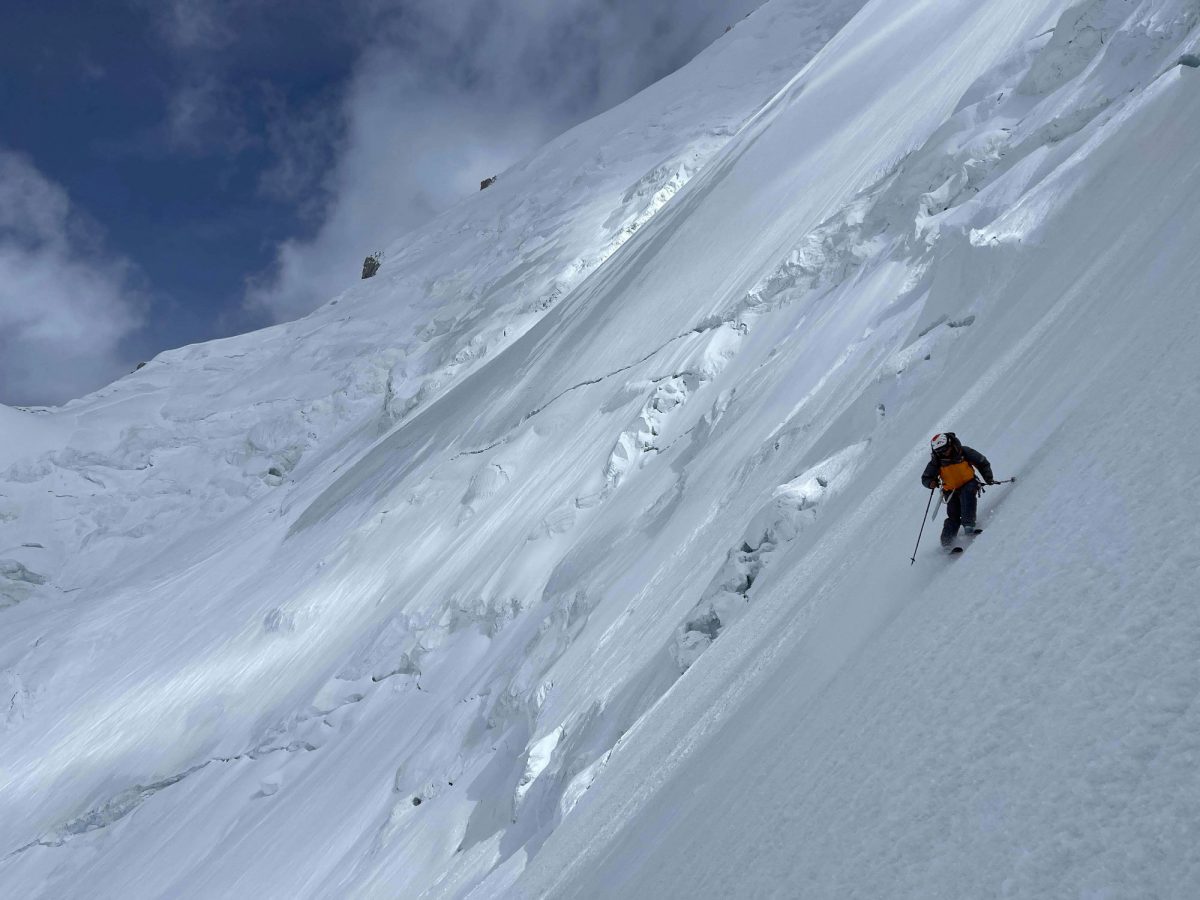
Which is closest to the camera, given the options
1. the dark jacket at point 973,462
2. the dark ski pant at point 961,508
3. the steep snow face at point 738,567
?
the steep snow face at point 738,567

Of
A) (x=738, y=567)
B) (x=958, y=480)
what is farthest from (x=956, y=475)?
(x=738, y=567)

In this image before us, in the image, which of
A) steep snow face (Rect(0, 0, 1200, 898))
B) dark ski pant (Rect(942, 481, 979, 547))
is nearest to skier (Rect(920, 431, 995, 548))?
dark ski pant (Rect(942, 481, 979, 547))

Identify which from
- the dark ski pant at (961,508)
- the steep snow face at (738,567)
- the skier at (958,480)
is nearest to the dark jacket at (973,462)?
the skier at (958,480)

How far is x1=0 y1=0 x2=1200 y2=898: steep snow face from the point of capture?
12.5 ft

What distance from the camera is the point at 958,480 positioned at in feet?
19.3

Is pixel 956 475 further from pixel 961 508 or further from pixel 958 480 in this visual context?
pixel 961 508

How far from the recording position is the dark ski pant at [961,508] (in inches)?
229

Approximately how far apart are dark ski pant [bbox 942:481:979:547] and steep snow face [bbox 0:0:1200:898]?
0.16 meters

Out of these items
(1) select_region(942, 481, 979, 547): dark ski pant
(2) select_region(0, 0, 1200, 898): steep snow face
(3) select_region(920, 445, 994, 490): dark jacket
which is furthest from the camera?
(3) select_region(920, 445, 994, 490): dark jacket

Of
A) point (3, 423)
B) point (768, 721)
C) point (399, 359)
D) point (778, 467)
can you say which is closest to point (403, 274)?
point (399, 359)

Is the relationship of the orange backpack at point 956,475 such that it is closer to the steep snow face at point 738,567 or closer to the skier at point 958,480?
the skier at point 958,480

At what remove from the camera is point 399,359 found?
163ft

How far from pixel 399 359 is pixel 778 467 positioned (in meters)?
39.6

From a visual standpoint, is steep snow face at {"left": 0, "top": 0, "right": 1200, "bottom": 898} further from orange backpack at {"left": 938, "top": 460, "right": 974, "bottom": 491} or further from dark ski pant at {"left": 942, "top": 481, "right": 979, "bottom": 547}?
orange backpack at {"left": 938, "top": 460, "right": 974, "bottom": 491}
